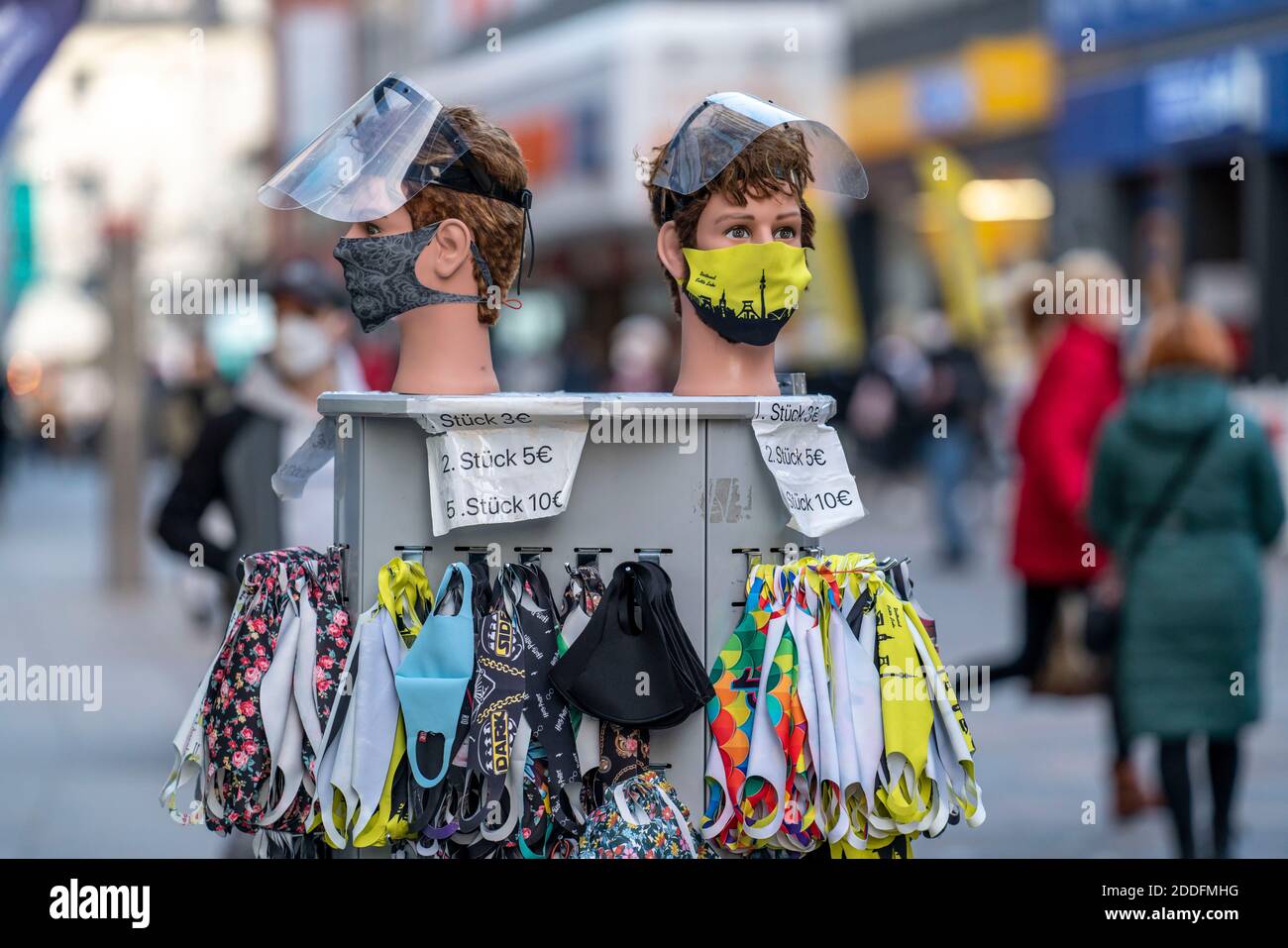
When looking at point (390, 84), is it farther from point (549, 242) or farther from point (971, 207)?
point (549, 242)

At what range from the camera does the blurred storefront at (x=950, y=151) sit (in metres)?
24.2

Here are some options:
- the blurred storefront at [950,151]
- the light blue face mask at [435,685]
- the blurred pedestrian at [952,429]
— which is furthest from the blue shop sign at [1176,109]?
the light blue face mask at [435,685]

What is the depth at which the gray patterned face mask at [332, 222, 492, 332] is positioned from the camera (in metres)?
3.50

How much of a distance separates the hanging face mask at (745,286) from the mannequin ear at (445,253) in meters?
0.38

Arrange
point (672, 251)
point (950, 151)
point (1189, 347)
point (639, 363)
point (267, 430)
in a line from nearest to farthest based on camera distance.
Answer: point (672, 251) < point (267, 430) < point (1189, 347) < point (639, 363) < point (950, 151)

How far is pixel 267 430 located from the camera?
20.1ft

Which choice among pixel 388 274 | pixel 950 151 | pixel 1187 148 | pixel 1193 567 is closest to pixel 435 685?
pixel 388 274

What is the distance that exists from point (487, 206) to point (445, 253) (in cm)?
11

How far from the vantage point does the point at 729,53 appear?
29984 millimetres

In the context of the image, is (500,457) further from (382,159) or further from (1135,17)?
(1135,17)

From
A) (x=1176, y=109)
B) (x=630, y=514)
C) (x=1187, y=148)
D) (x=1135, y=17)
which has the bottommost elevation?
(x=630, y=514)

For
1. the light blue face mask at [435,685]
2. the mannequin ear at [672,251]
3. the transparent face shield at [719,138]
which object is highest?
the transparent face shield at [719,138]

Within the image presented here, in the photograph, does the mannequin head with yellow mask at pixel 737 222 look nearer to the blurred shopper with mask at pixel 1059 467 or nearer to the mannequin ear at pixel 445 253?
the mannequin ear at pixel 445 253
